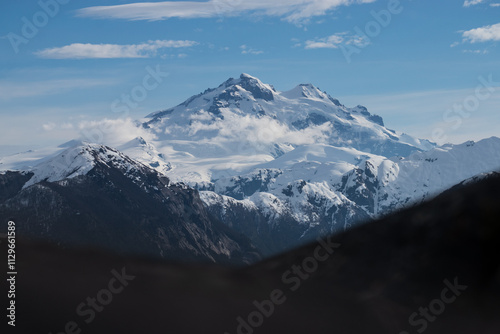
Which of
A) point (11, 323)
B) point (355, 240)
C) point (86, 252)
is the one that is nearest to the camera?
point (11, 323)

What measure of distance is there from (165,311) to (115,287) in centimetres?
33

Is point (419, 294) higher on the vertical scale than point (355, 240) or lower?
lower

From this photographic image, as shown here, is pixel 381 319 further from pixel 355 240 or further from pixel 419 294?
pixel 355 240

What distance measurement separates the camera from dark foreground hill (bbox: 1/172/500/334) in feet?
8.58

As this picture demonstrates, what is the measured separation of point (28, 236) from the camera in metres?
2.85

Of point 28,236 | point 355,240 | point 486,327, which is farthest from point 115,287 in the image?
point 486,327

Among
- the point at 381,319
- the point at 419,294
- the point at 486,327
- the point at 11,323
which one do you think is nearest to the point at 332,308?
the point at 381,319

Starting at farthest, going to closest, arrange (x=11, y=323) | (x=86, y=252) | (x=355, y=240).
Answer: (x=355, y=240) → (x=86, y=252) → (x=11, y=323)

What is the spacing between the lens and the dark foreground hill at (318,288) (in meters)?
2.62

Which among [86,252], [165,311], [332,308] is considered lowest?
[332,308]

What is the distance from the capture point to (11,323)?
2.53 metres

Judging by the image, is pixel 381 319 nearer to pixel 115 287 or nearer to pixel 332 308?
pixel 332 308

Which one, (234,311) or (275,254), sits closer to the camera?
(234,311)

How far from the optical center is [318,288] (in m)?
2.91
